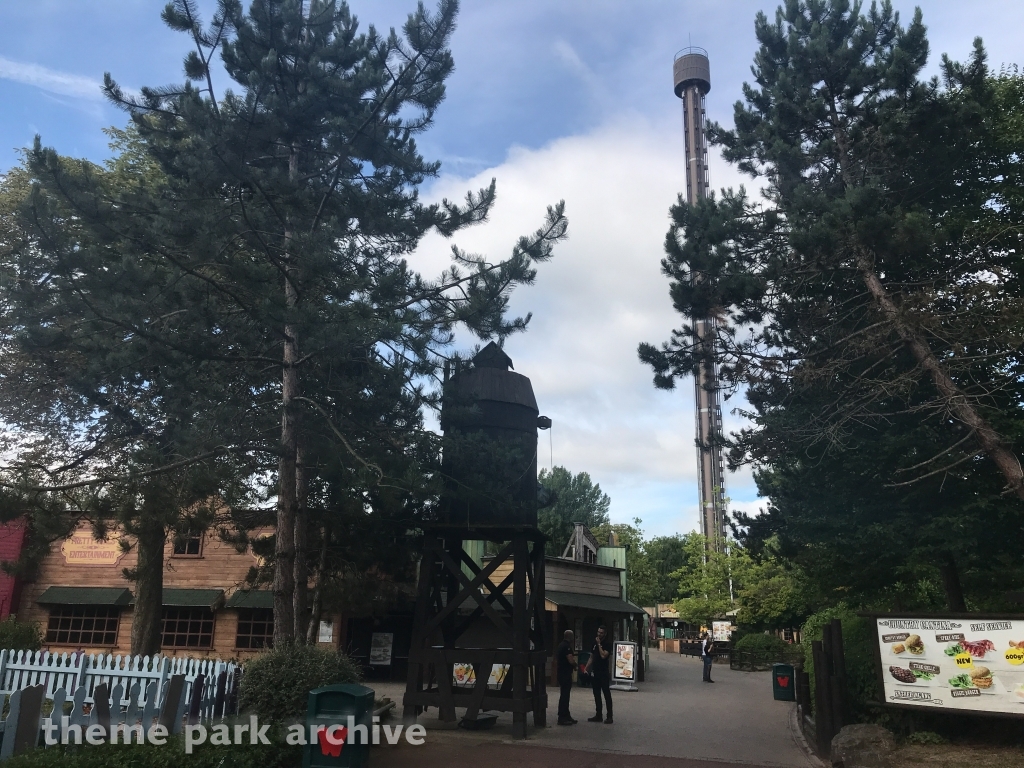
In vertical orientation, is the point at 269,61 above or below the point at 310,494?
above

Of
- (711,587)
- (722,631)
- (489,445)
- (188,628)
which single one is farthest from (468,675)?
(711,587)

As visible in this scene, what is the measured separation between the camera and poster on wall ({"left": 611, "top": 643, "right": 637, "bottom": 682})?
2020 cm

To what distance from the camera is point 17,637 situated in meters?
17.6

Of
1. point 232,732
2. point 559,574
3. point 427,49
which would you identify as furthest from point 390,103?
point 559,574

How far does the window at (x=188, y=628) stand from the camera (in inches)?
846

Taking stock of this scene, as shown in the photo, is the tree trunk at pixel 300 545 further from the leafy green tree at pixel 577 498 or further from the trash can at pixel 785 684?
the leafy green tree at pixel 577 498

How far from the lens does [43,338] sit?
970cm

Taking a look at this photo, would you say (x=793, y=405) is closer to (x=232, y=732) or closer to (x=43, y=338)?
(x=232, y=732)

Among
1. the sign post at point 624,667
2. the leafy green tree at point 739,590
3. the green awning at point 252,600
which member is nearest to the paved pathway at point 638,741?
the sign post at point 624,667

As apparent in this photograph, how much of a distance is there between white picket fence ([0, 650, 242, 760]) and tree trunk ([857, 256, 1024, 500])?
1053 cm

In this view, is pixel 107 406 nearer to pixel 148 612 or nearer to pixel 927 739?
pixel 148 612

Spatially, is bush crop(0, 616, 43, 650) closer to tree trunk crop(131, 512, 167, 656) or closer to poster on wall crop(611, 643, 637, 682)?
tree trunk crop(131, 512, 167, 656)

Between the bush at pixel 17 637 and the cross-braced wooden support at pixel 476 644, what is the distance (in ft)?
35.8

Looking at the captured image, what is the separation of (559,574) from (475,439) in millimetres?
11677
